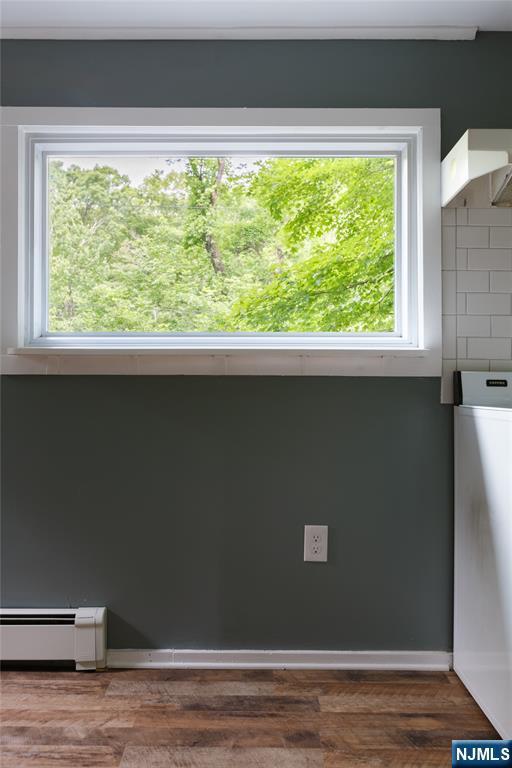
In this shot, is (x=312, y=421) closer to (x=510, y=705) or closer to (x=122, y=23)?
(x=510, y=705)

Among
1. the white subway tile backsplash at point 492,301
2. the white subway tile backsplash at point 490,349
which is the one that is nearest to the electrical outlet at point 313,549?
the white subway tile backsplash at point 490,349

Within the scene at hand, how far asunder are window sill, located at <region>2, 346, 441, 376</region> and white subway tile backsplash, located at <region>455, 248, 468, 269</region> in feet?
1.06

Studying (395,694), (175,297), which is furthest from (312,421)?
(395,694)

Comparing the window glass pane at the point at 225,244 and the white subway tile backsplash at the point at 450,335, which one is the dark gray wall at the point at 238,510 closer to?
the white subway tile backsplash at the point at 450,335

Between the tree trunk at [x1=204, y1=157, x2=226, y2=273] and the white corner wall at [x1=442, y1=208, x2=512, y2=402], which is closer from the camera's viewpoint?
the white corner wall at [x1=442, y1=208, x2=512, y2=402]

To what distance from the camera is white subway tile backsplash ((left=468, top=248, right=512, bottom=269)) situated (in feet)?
6.90

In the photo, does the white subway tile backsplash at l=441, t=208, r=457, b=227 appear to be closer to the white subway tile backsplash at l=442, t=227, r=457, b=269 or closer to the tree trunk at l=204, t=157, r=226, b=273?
the white subway tile backsplash at l=442, t=227, r=457, b=269

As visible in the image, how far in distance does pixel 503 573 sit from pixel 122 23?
215cm

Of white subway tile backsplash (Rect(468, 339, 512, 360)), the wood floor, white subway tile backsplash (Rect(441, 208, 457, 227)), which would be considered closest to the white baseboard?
the wood floor

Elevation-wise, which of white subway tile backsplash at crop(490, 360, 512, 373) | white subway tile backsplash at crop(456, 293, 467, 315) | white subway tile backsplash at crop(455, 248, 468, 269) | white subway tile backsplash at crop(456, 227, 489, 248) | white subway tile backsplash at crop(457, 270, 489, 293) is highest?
white subway tile backsplash at crop(456, 227, 489, 248)

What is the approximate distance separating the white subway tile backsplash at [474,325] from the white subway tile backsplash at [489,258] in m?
0.18

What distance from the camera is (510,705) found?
1.56 metres

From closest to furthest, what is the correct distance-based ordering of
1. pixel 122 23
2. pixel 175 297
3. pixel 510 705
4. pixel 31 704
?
pixel 510 705 → pixel 31 704 → pixel 122 23 → pixel 175 297

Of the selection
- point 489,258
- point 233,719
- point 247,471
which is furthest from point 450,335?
point 233,719
